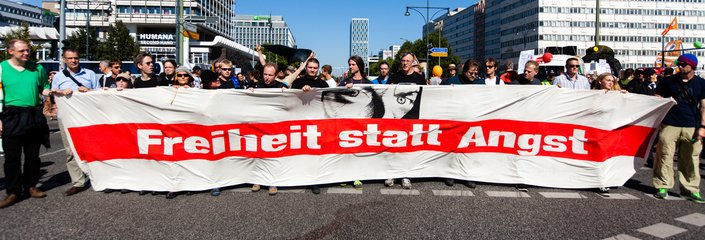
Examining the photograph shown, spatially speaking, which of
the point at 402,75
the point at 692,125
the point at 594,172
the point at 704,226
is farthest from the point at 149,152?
the point at 692,125

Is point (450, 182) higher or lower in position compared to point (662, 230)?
higher

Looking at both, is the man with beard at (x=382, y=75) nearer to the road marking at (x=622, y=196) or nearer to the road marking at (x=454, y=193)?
the road marking at (x=454, y=193)

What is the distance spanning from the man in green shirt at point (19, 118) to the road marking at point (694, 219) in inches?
265

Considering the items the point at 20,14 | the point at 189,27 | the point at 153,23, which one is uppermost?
the point at 20,14

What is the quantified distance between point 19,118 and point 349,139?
11.9 feet

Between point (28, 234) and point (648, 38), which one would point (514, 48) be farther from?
point (28, 234)

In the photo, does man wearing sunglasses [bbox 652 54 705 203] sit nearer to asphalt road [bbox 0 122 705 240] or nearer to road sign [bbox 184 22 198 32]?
asphalt road [bbox 0 122 705 240]

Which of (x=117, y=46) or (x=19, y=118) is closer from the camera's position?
(x=19, y=118)

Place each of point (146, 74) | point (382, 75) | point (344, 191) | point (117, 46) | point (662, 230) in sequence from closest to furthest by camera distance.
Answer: point (662, 230), point (344, 191), point (146, 74), point (382, 75), point (117, 46)

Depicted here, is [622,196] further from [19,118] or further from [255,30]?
[255,30]

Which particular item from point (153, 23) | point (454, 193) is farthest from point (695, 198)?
point (153, 23)

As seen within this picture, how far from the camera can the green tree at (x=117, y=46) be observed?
47.4m

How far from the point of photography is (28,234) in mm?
3832

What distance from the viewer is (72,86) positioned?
17.9ft
